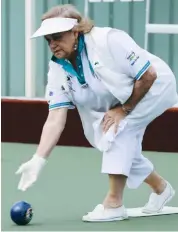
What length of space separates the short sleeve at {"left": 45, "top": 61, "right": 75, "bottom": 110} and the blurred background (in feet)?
7.26

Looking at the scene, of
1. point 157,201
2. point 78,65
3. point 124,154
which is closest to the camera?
point 78,65

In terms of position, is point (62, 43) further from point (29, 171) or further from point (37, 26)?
point (37, 26)

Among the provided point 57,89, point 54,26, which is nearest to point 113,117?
point 57,89

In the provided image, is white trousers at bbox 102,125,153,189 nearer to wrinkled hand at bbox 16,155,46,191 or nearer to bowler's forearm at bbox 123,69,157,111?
bowler's forearm at bbox 123,69,157,111

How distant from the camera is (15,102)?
7.39 meters

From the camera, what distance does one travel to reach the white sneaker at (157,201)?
504cm

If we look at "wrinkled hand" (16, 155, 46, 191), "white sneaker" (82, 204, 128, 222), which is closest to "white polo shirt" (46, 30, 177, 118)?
"wrinkled hand" (16, 155, 46, 191)

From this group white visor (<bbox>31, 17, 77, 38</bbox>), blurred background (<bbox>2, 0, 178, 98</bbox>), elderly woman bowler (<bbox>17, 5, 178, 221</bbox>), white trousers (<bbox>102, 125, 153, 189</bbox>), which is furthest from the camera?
blurred background (<bbox>2, 0, 178, 98</bbox>)

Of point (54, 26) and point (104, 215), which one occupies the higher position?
point (54, 26)

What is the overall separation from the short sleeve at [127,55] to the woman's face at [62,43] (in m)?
0.19

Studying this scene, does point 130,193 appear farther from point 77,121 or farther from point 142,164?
point 77,121

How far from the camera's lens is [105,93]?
4.71 metres

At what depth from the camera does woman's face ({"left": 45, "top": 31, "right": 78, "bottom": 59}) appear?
456 cm

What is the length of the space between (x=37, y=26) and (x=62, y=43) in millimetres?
2830
